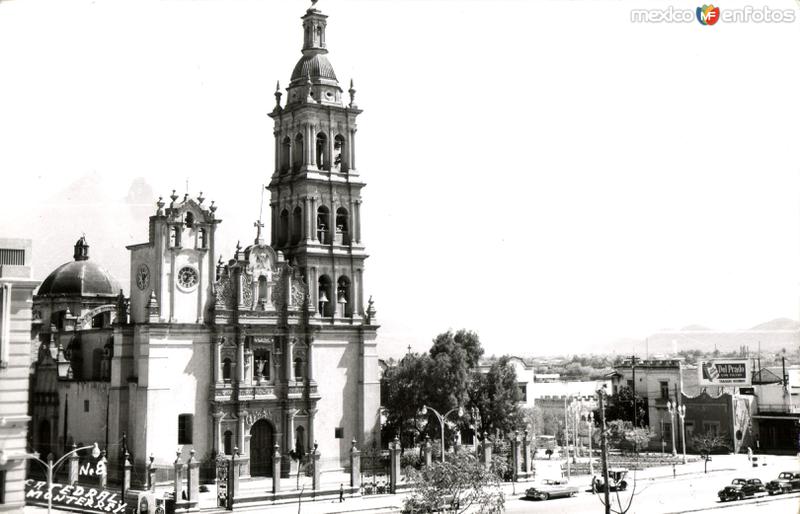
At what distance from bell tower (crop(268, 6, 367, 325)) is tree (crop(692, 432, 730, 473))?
30.1 meters

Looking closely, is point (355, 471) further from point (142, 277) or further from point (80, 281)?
point (80, 281)

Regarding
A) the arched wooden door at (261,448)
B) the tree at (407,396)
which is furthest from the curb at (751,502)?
the arched wooden door at (261,448)

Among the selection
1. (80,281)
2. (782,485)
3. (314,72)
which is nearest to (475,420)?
(782,485)

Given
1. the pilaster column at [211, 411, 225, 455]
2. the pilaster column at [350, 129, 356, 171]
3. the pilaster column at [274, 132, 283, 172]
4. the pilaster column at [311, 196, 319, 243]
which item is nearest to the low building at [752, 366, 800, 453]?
the pilaster column at [350, 129, 356, 171]

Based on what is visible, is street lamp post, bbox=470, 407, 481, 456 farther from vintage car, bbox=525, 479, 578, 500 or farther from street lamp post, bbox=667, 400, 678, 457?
street lamp post, bbox=667, 400, 678, 457

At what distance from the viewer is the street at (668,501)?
152 ft

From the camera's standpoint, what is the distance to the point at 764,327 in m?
192

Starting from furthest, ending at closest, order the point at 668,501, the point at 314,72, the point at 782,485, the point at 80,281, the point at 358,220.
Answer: the point at 80,281 → the point at 358,220 → the point at 314,72 → the point at 782,485 → the point at 668,501

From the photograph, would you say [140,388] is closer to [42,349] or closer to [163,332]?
[163,332]

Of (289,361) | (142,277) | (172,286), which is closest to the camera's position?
(172,286)

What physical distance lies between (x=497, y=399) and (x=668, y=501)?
66.1ft

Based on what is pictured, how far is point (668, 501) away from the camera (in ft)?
162

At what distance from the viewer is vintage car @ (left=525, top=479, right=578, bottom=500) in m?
50.3

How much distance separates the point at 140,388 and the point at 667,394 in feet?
156
